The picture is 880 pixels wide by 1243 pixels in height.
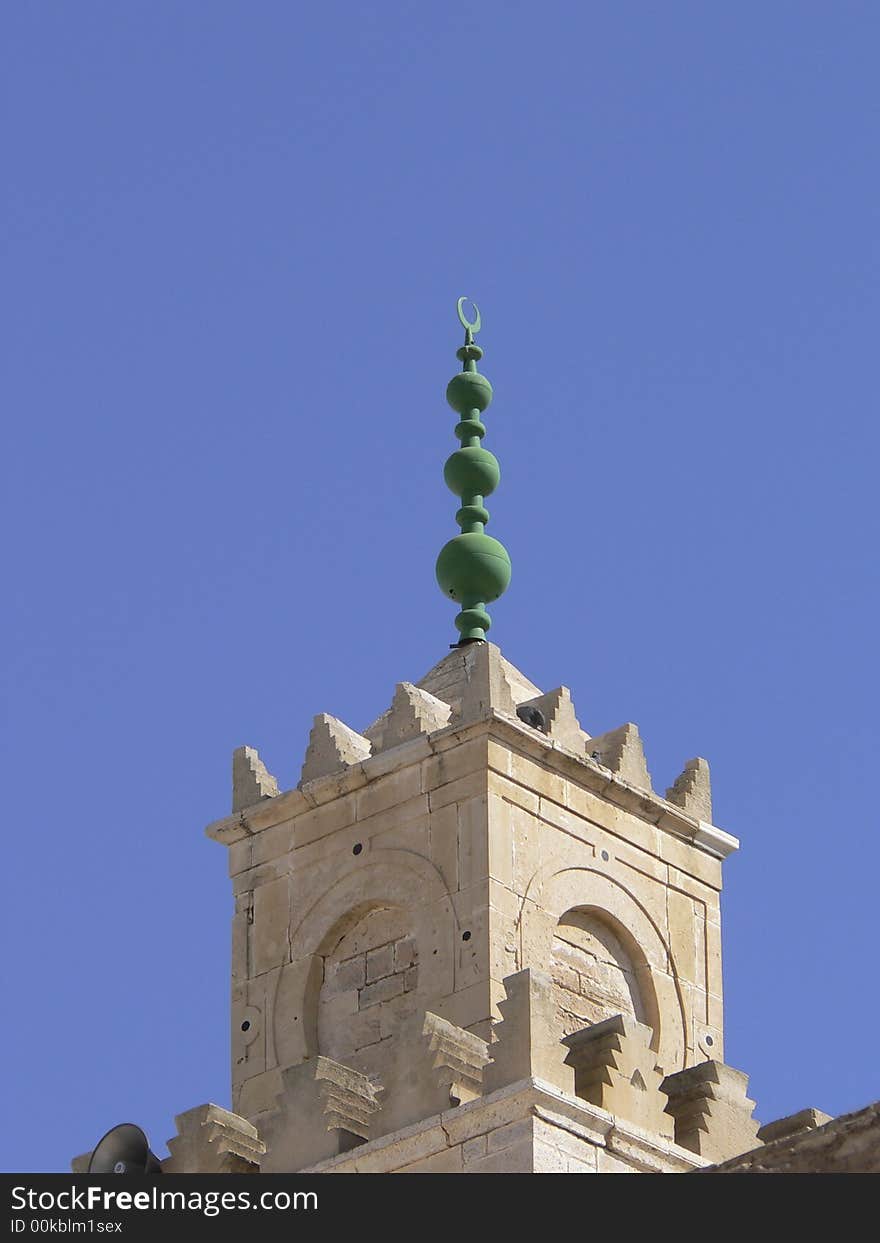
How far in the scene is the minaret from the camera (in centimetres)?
2006

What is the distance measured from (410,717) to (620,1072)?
286 centimetres

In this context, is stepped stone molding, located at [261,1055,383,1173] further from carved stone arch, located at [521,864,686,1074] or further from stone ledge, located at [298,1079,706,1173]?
carved stone arch, located at [521,864,686,1074]

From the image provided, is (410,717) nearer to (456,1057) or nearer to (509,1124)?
(456,1057)

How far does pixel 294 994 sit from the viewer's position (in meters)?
22.1

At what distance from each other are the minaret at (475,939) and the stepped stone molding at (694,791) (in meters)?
0.01

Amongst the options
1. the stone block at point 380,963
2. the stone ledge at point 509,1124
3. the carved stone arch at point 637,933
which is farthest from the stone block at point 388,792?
the stone ledge at point 509,1124

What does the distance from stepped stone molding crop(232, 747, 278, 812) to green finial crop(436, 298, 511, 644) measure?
4.84 feet

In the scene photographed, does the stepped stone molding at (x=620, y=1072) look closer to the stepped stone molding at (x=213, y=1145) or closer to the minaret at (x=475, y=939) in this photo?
the minaret at (x=475, y=939)

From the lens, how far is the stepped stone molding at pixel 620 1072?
20.1 m

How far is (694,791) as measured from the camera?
22.9 meters

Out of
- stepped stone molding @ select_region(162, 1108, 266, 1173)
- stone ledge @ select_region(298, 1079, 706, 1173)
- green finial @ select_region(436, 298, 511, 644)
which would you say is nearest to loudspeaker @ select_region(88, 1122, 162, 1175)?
stepped stone molding @ select_region(162, 1108, 266, 1173)

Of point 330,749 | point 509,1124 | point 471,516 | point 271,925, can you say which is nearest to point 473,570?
point 471,516
